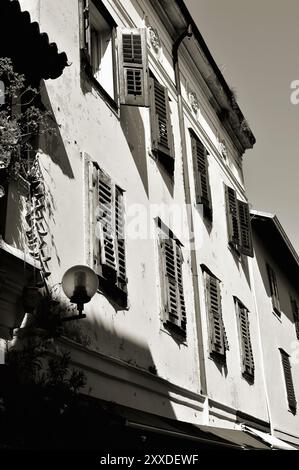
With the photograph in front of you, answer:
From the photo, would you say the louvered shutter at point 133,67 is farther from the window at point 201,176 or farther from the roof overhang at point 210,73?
the window at point 201,176

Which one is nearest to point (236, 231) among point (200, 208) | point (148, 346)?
point (200, 208)

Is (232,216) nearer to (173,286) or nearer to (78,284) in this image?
(173,286)

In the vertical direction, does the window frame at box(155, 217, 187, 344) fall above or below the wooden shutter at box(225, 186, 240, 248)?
below

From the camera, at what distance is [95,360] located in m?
7.36

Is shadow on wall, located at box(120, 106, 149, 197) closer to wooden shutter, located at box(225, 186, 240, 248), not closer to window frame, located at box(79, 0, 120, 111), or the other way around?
window frame, located at box(79, 0, 120, 111)

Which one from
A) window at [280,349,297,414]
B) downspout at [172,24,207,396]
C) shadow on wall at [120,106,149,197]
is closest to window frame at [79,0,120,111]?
shadow on wall at [120,106,149,197]

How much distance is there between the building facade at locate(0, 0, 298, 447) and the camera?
7.41m

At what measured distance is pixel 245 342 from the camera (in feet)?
44.2

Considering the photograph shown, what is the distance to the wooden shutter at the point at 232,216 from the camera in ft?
A: 47.2

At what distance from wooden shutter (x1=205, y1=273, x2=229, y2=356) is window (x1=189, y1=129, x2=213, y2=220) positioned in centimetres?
142

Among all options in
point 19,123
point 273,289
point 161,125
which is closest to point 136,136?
point 161,125

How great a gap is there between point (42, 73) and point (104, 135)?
6.95 feet

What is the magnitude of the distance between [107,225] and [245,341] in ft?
20.2

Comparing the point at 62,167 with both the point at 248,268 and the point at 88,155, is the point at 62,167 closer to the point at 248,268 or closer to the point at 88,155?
the point at 88,155
